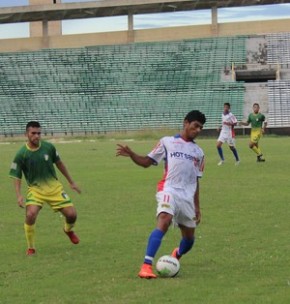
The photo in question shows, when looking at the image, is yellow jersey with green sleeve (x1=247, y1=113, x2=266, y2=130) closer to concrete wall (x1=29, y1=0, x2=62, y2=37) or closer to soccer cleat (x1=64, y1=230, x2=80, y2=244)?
soccer cleat (x1=64, y1=230, x2=80, y2=244)

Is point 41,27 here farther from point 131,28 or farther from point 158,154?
point 158,154

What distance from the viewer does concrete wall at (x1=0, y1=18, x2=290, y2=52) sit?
2504 inches

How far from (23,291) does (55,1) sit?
64.9 meters

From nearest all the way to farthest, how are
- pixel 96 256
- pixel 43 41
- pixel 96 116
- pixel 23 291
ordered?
pixel 23 291 < pixel 96 256 < pixel 96 116 < pixel 43 41

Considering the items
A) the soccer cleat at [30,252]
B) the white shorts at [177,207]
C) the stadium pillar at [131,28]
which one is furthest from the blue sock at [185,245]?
the stadium pillar at [131,28]

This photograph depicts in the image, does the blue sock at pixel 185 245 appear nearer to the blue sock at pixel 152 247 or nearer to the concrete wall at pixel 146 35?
the blue sock at pixel 152 247

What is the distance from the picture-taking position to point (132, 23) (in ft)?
220

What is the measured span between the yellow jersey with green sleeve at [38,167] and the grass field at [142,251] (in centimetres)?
90

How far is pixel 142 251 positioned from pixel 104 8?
56436 millimetres

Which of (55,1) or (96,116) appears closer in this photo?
(96,116)

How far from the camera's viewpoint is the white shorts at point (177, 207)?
344 inches

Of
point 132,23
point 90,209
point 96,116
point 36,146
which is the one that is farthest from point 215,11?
→ point 36,146

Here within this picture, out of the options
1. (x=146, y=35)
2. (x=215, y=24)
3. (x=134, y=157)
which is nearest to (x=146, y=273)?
(x=134, y=157)

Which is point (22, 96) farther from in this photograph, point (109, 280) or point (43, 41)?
point (109, 280)
